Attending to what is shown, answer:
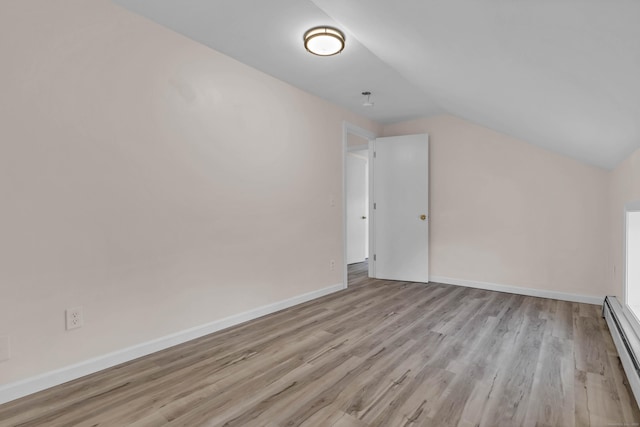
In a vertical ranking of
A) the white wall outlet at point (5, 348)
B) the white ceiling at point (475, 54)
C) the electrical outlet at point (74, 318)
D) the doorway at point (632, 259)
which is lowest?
the white wall outlet at point (5, 348)

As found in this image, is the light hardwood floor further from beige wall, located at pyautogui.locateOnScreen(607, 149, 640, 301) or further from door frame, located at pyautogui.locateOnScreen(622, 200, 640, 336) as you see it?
beige wall, located at pyautogui.locateOnScreen(607, 149, 640, 301)

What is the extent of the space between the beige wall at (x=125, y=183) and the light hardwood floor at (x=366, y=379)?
35 centimetres

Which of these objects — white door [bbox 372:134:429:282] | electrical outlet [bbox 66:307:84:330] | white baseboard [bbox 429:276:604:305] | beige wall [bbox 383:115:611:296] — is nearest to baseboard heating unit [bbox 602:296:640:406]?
white baseboard [bbox 429:276:604:305]

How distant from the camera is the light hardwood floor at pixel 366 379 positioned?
5.36ft

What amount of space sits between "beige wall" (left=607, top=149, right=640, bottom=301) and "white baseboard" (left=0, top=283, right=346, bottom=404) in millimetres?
3004

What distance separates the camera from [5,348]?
1.76 metres

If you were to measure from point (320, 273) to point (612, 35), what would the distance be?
325 centimetres

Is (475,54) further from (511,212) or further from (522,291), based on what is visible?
(522,291)

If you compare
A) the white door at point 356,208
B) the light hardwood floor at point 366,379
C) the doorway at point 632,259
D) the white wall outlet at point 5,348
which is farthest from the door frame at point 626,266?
the white door at point 356,208

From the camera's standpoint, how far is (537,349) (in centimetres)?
242

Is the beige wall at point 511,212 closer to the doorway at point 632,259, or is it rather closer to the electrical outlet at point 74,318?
the doorway at point 632,259

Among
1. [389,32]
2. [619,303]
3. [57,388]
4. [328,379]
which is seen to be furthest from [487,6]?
[619,303]

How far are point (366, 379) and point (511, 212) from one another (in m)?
3.07

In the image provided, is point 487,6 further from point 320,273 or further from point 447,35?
point 320,273
